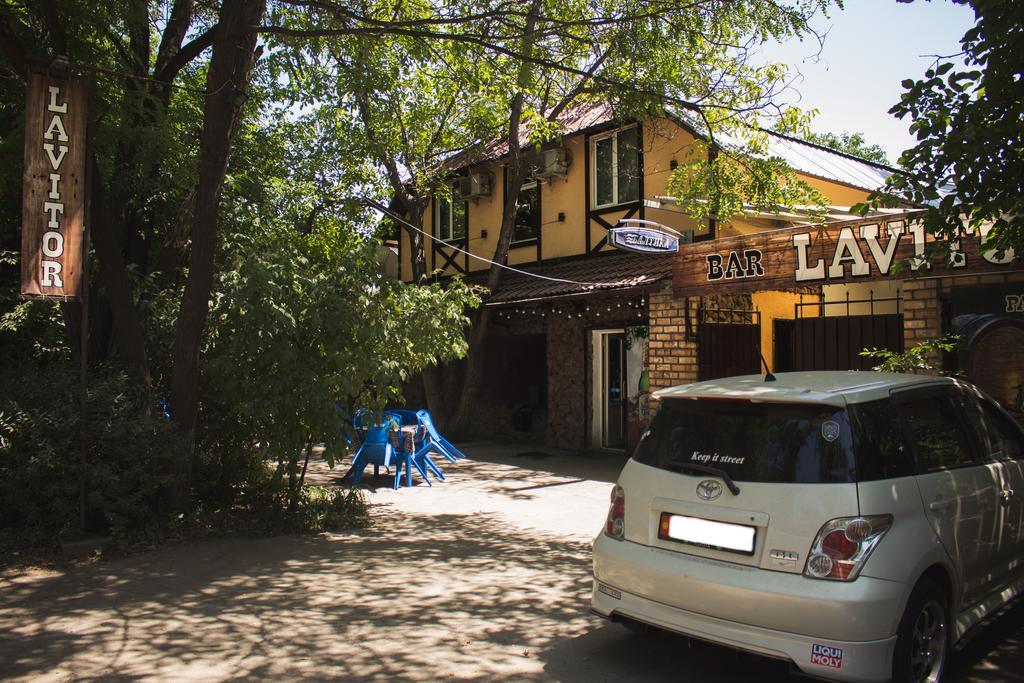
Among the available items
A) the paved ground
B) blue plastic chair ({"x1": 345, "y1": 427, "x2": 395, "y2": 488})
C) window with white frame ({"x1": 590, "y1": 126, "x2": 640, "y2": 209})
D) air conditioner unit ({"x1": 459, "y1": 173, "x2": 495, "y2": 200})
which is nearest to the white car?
the paved ground

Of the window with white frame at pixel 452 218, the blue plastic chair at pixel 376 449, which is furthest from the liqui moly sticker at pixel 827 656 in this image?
the window with white frame at pixel 452 218

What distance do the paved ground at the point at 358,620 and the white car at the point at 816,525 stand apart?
0.39 meters

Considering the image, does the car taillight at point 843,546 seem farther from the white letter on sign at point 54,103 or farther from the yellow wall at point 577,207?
the yellow wall at point 577,207

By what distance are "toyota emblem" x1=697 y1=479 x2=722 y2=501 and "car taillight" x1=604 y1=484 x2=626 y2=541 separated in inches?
19.0

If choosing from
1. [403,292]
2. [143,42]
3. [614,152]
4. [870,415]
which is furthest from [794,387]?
[614,152]

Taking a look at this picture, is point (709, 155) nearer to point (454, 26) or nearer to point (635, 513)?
point (454, 26)

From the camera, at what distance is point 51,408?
6457 mm

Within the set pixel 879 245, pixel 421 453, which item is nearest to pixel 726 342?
pixel 879 245

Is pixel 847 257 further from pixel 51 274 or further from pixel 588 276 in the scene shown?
pixel 51 274

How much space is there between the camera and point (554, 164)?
14.6 m

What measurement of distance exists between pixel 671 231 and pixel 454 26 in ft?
13.4

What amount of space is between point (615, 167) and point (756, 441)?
35.0 feet

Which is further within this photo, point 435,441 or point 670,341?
point 435,441

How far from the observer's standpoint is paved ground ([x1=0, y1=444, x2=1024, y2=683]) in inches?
164
